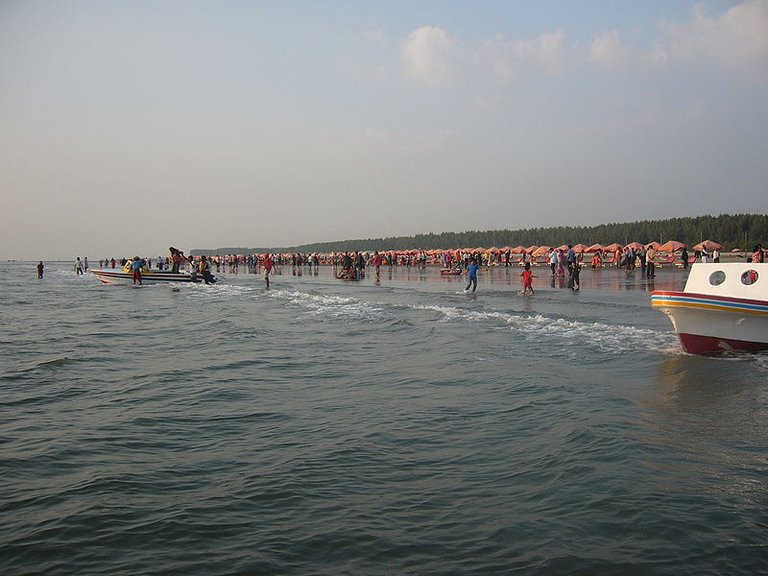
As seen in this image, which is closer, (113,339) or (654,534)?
(654,534)

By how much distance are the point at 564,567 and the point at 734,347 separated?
10.0 m

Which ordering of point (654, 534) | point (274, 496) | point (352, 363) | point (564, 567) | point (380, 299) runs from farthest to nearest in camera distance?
point (380, 299) < point (352, 363) < point (274, 496) < point (654, 534) < point (564, 567)

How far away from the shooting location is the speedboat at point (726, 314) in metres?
11.8

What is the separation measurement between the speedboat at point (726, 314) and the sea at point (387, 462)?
0.56 metres

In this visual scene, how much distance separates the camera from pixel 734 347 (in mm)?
12094

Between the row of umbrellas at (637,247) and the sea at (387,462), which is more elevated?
the row of umbrellas at (637,247)

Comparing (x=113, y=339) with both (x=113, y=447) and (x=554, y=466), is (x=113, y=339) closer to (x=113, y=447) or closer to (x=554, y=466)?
(x=113, y=447)

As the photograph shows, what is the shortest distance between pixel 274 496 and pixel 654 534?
277cm

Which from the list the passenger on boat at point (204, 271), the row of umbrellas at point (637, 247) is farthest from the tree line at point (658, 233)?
the passenger on boat at point (204, 271)

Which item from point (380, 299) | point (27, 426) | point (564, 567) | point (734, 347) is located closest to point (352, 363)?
point (27, 426)

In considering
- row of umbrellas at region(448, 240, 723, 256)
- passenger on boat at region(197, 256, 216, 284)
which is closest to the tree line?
row of umbrellas at region(448, 240, 723, 256)

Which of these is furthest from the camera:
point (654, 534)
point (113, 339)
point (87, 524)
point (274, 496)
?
point (113, 339)

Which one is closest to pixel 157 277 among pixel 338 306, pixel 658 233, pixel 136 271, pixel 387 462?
pixel 136 271

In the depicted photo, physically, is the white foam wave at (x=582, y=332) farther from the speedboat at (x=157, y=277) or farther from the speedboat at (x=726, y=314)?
the speedboat at (x=157, y=277)
